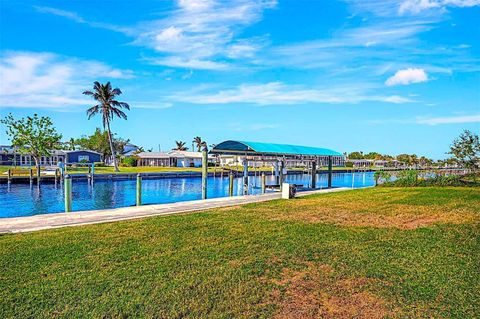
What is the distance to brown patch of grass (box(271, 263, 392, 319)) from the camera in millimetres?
4578

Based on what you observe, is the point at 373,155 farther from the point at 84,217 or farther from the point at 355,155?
the point at 84,217

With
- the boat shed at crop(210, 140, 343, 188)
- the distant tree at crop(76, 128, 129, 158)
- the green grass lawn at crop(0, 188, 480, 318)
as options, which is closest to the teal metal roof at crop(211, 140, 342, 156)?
the boat shed at crop(210, 140, 343, 188)

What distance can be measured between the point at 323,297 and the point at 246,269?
1.40 m

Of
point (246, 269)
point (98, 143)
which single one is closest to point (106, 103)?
point (98, 143)

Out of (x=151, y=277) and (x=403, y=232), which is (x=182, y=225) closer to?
(x=151, y=277)

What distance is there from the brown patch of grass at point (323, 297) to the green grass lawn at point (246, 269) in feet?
0.05

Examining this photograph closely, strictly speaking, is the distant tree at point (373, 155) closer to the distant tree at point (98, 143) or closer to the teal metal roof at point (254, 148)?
the distant tree at point (98, 143)

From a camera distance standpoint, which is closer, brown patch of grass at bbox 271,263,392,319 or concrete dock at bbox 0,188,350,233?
brown patch of grass at bbox 271,263,392,319

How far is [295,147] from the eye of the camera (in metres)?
25.7

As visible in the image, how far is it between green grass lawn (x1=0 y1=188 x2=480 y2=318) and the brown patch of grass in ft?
0.05

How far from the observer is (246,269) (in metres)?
5.99

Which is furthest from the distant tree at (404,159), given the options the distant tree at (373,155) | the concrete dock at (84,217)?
the concrete dock at (84,217)

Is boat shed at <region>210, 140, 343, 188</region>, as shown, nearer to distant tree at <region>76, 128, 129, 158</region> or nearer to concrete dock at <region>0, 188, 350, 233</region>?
concrete dock at <region>0, 188, 350, 233</region>

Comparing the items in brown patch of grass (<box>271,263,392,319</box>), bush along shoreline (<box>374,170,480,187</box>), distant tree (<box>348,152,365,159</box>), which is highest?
distant tree (<box>348,152,365,159</box>)
